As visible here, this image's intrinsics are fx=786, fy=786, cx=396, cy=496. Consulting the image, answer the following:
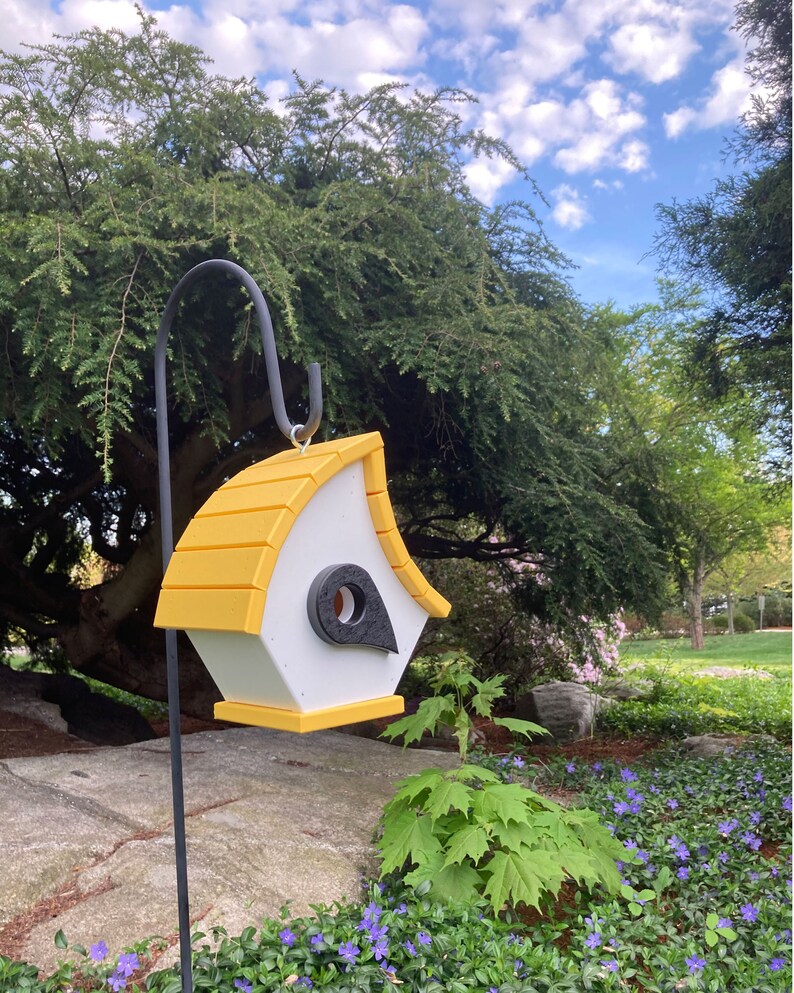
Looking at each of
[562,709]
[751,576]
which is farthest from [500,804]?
[751,576]

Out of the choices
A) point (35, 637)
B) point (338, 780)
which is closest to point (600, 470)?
point (338, 780)

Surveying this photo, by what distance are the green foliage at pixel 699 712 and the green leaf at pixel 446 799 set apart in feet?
18.2

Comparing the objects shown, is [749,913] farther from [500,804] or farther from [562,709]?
[562,709]

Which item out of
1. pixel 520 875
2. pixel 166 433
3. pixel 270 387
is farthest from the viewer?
pixel 520 875

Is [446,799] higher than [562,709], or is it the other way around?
[446,799]

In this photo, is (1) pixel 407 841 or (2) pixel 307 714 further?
(1) pixel 407 841

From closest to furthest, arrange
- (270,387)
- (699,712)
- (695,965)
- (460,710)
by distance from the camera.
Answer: (270,387) → (695,965) → (460,710) → (699,712)

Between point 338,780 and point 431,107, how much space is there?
4.88 metres

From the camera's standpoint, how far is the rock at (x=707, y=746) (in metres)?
5.98

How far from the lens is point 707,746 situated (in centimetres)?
622

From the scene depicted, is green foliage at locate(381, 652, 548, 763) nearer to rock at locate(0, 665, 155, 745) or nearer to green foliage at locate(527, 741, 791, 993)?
green foliage at locate(527, 741, 791, 993)

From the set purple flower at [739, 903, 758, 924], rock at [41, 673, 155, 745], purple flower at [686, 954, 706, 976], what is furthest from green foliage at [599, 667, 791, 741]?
purple flower at [686, 954, 706, 976]

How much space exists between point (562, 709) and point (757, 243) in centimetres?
473

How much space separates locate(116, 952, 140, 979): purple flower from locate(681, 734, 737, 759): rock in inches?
183
